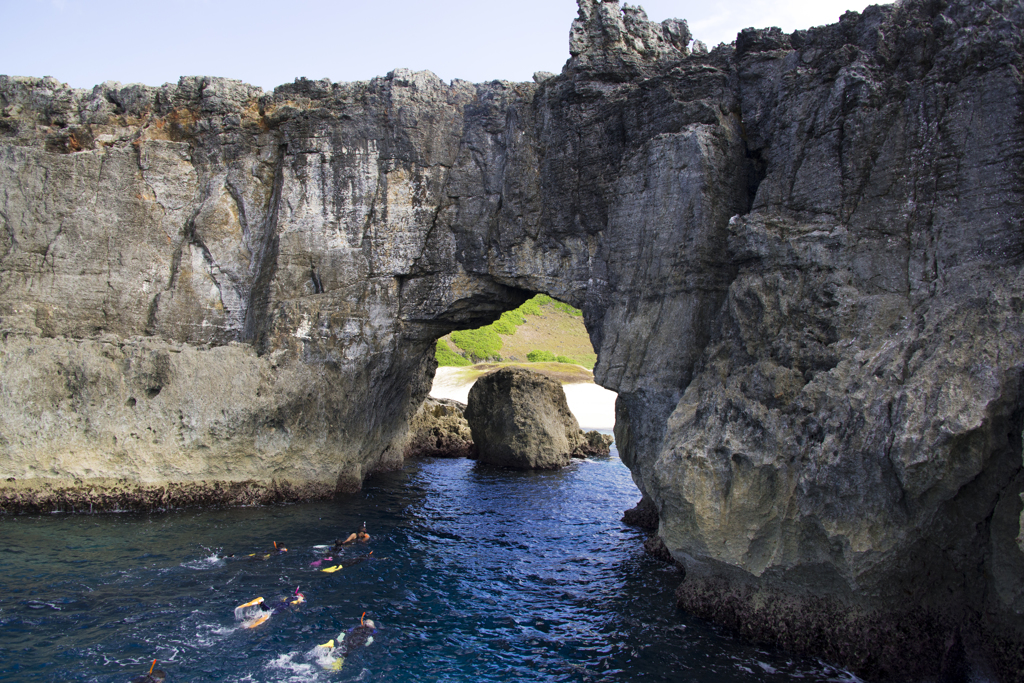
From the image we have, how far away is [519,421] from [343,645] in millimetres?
17911

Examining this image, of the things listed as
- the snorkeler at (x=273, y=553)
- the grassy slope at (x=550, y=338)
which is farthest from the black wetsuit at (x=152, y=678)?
the grassy slope at (x=550, y=338)

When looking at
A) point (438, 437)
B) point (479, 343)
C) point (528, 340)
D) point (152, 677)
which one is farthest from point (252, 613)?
point (528, 340)

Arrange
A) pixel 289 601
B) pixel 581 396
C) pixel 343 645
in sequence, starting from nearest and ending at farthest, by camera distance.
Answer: pixel 343 645 → pixel 289 601 → pixel 581 396

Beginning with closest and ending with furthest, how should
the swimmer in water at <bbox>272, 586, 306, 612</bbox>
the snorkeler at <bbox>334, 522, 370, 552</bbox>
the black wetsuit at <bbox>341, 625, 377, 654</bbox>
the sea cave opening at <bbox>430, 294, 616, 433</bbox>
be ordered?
the black wetsuit at <bbox>341, 625, 377, 654</bbox>
the swimmer in water at <bbox>272, 586, 306, 612</bbox>
the snorkeler at <bbox>334, 522, 370, 552</bbox>
the sea cave opening at <bbox>430, 294, 616, 433</bbox>

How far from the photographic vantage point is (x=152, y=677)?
9500 mm

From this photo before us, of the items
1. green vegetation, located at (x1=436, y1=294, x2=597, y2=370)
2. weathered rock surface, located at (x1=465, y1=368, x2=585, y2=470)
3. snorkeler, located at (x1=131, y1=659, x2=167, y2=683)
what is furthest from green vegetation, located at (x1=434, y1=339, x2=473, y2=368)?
snorkeler, located at (x1=131, y1=659, x2=167, y2=683)

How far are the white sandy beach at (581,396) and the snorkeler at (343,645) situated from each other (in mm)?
33600

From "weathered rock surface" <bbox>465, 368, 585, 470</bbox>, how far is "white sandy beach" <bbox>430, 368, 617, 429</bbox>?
51.4 feet

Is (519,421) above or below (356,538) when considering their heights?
above

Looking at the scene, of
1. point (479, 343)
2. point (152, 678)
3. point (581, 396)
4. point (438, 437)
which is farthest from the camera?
point (479, 343)

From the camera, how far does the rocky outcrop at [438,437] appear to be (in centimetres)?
3209

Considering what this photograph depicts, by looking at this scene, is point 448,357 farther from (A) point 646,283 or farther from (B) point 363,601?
(B) point 363,601

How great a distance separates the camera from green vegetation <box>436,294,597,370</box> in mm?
61250

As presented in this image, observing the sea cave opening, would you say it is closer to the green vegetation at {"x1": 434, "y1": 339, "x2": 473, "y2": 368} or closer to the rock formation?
the green vegetation at {"x1": 434, "y1": 339, "x2": 473, "y2": 368}
